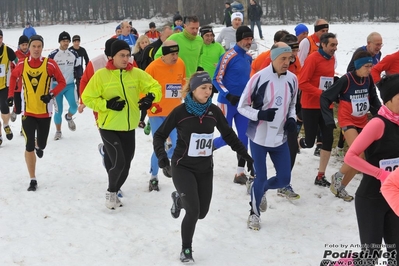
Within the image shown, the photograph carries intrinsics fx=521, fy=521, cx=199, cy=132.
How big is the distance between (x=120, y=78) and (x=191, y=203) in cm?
211

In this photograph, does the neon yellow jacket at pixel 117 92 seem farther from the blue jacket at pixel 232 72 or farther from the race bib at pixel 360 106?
the race bib at pixel 360 106

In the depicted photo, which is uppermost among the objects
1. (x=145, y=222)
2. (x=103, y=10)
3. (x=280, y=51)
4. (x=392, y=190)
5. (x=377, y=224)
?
(x=103, y=10)

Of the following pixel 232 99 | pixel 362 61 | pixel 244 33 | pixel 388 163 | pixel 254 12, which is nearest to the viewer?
pixel 388 163

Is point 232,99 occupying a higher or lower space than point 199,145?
higher

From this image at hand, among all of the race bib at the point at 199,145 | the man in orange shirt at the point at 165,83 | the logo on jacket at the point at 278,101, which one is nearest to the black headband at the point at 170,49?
the man in orange shirt at the point at 165,83

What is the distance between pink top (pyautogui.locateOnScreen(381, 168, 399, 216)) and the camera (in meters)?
3.25

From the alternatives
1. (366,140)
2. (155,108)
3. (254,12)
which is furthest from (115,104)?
(254,12)

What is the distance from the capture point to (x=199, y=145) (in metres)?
5.07

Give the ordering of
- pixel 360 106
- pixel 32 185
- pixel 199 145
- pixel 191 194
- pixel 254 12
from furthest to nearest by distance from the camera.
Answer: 1. pixel 254 12
2. pixel 32 185
3. pixel 360 106
4. pixel 199 145
5. pixel 191 194

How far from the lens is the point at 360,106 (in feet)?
20.7

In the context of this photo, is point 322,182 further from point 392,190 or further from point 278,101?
point 392,190

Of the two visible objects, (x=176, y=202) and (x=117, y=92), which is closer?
(x=176, y=202)

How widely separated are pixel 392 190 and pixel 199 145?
7.13 ft

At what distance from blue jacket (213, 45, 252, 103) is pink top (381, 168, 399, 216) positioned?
12.9 ft
